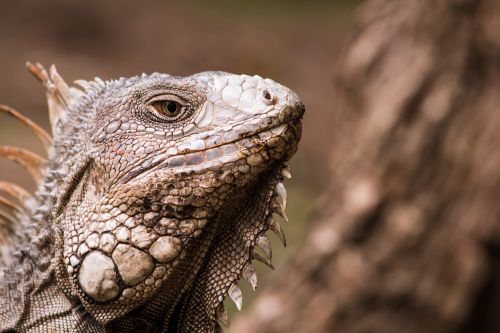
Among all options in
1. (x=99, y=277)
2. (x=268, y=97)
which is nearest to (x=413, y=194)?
(x=268, y=97)

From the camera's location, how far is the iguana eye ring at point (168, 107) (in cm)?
388

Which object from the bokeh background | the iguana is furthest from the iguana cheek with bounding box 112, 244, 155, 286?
the bokeh background

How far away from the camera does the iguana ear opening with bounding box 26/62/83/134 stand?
450 centimetres

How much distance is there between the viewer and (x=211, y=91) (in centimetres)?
388

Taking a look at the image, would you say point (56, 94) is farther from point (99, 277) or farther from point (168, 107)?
point (99, 277)

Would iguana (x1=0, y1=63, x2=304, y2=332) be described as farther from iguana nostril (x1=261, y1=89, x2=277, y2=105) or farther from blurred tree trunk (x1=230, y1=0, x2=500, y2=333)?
blurred tree trunk (x1=230, y1=0, x2=500, y2=333)

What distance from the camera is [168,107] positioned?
3904mm

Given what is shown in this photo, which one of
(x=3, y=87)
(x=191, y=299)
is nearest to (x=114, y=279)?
(x=191, y=299)

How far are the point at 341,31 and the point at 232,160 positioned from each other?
15072mm

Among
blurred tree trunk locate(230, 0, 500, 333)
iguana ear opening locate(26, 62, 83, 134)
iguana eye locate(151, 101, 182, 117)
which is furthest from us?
iguana ear opening locate(26, 62, 83, 134)

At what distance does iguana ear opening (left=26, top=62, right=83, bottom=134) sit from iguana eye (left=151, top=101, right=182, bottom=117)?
740mm

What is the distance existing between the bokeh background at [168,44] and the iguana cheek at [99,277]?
9.94m

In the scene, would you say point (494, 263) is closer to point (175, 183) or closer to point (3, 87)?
point (175, 183)

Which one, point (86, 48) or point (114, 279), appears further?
point (86, 48)
